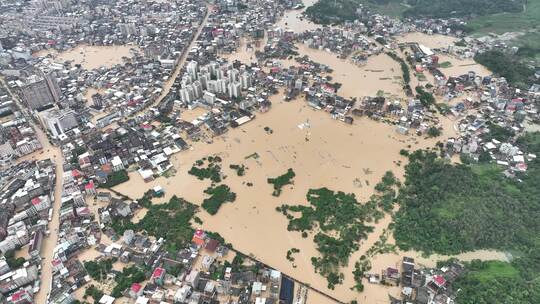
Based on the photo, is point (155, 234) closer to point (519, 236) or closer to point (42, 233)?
point (42, 233)

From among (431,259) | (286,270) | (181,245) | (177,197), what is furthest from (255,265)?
(431,259)

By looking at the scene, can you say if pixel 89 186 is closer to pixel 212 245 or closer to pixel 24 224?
pixel 24 224

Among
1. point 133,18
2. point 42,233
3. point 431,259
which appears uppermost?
point 133,18

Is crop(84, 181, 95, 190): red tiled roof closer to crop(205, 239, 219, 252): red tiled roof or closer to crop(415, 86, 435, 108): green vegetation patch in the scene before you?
crop(205, 239, 219, 252): red tiled roof

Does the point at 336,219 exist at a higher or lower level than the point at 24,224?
lower

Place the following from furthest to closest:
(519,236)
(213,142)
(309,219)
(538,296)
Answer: (213,142)
(309,219)
(519,236)
(538,296)

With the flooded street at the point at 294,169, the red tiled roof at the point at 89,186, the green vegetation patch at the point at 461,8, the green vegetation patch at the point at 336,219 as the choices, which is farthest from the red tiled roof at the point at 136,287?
the green vegetation patch at the point at 461,8

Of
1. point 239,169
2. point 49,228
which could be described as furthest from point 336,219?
point 49,228

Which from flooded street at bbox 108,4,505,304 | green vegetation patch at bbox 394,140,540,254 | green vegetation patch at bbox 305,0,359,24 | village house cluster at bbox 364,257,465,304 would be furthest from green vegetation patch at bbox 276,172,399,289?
green vegetation patch at bbox 305,0,359,24

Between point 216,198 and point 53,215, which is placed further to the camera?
point 216,198
